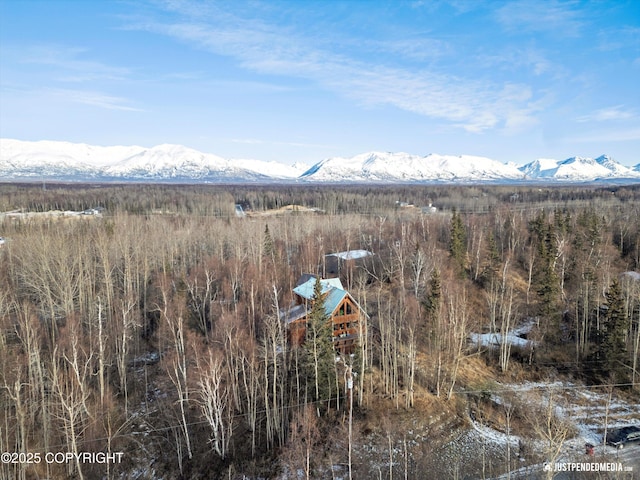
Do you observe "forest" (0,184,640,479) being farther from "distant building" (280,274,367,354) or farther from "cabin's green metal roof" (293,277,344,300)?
"cabin's green metal roof" (293,277,344,300)

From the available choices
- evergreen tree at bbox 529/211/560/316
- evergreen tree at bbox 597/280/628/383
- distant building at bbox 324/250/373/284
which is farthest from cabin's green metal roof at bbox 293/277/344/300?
evergreen tree at bbox 597/280/628/383

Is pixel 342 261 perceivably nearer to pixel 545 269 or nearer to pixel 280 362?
pixel 545 269

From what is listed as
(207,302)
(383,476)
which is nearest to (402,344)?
(383,476)

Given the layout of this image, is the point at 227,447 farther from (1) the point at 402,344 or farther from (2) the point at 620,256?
(2) the point at 620,256

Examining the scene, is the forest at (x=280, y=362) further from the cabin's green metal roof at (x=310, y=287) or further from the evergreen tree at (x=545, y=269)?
the cabin's green metal roof at (x=310, y=287)

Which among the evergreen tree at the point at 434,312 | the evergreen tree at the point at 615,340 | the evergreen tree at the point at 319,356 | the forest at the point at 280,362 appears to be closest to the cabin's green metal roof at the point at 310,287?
the forest at the point at 280,362

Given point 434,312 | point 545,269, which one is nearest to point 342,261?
point 434,312
